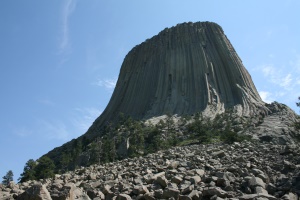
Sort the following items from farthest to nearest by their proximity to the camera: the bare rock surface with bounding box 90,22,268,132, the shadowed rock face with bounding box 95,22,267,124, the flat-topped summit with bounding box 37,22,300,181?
the shadowed rock face with bounding box 95,22,267,124
the bare rock surface with bounding box 90,22,268,132
the flat-topped summit with bounding box 37,22,300,181

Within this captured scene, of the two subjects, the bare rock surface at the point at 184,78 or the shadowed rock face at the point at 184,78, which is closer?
the bare rock surface at the point at 184,78

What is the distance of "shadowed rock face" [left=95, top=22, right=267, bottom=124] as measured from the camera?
8088 cm

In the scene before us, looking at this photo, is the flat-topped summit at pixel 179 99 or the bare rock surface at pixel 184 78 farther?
the bare rock surface at pixel 184 78

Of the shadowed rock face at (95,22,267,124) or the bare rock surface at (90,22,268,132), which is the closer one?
the bare rock surface at (90,22,268,132)

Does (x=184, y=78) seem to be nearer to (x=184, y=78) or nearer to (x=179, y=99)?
(x=184, y=78)

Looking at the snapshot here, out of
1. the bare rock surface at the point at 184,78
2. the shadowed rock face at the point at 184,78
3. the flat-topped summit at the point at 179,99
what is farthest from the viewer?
the shadowed rock face at the point at 184,78

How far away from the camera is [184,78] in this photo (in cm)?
8831

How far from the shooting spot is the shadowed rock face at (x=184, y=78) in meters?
80.9

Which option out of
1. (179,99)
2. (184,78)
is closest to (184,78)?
(184,78)

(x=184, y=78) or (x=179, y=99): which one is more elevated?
(x=184, y=78)

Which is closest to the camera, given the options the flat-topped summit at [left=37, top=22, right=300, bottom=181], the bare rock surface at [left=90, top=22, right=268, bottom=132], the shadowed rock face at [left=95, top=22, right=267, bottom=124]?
the flat-topped summit at [left=37, top=22, right=300, bottom=181]

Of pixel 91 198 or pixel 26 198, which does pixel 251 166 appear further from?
pixel 26 198

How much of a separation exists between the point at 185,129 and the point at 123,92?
1444 inches

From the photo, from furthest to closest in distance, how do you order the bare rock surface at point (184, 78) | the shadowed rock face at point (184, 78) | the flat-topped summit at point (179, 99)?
the shadowed rock face at point (184, 78)
the bare rock surface at point (184, 78)
the flat-topped summit at point (179, 99)
